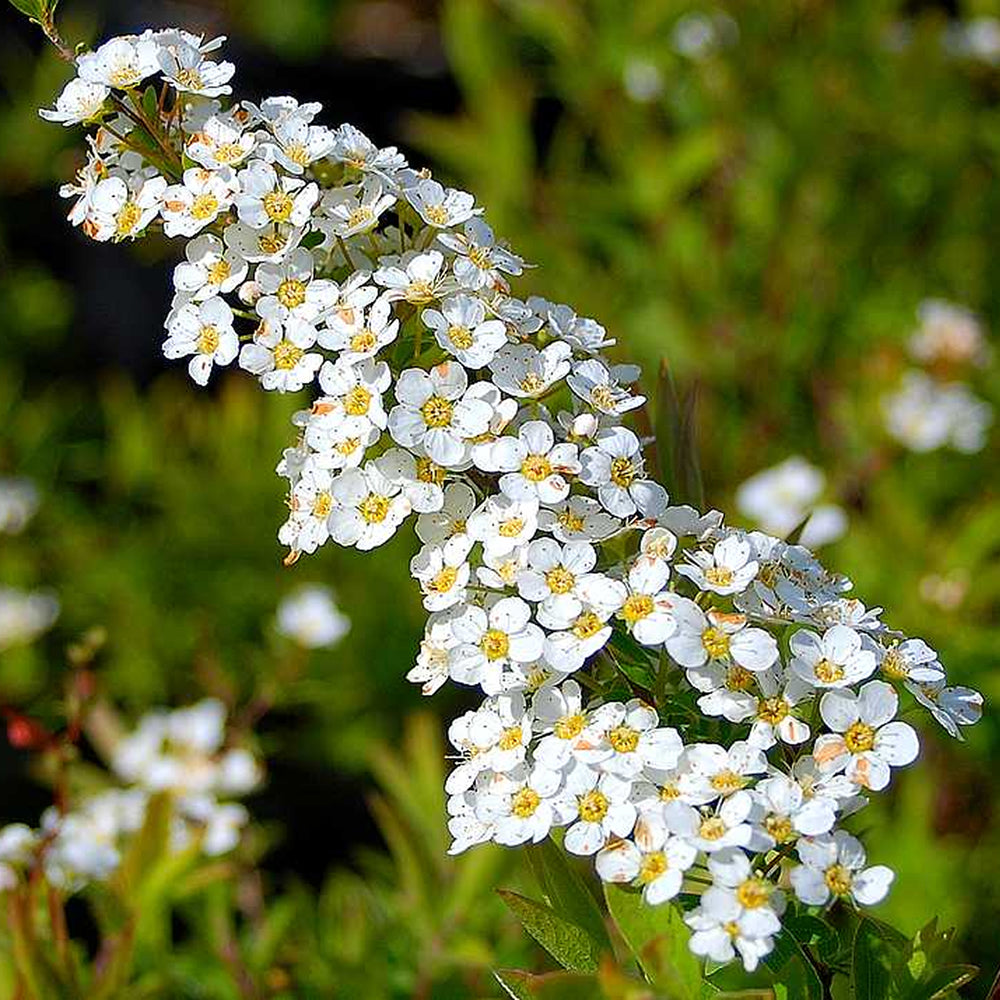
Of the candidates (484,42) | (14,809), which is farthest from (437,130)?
(14,809)

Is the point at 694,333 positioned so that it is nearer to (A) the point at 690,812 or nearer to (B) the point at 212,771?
(B) the point at 212,771

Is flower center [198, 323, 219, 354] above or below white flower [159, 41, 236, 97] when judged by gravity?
below

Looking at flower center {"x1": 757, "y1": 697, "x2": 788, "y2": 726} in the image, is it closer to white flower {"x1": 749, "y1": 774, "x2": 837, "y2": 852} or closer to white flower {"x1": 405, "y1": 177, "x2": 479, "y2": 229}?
white flower {"x1": 749, "y1": 774, "x2": 837, "y2": 852}

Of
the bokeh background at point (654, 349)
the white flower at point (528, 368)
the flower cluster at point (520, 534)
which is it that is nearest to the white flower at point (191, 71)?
the flower cluster at point (520, 534)

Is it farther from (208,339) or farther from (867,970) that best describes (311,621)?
(867,970)

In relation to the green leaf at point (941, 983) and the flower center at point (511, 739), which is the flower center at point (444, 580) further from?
the green leaf at point (941, 983)

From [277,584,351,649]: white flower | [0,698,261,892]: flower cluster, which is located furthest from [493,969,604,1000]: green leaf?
[277,584,351,649]: white flower
